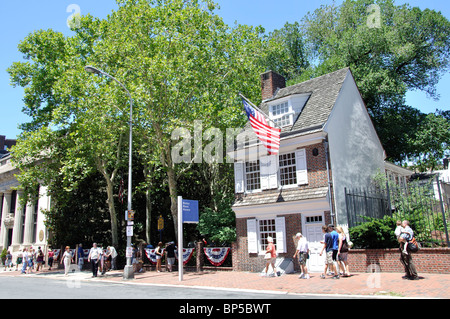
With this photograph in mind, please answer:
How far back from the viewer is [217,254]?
69.1ft

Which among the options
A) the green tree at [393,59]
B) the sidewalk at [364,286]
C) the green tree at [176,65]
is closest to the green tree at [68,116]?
the green tree at [176,65]

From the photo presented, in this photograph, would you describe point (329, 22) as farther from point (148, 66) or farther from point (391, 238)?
point (391, 238)

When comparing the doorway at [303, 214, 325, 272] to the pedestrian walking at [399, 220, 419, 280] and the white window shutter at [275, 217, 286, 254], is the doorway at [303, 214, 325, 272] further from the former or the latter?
the pedestrian walking at [399, 220, 419, 280]

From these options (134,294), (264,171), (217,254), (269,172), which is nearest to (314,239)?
(269,172)

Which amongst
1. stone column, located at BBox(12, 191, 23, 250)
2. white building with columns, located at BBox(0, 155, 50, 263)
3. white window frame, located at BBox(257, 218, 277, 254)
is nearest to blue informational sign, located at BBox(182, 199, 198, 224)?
white window frame, located at BBox(257, 218, 277, 254)

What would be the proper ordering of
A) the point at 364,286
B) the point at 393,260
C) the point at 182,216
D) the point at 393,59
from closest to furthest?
the point at 364,286 → the point at 393,260 → the point at 182,216 → the point at 393,59

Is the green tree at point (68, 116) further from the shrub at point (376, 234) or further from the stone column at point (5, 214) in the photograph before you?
the stone column at point (5, 214)

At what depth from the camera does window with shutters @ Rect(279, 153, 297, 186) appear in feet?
64.7

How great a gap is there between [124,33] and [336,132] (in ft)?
47.4

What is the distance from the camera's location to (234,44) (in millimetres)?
25141

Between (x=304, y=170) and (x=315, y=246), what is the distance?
12.5 feet

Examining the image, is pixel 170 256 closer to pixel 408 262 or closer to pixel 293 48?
pixel 408 262
